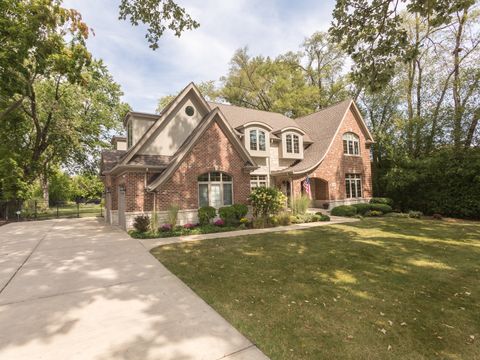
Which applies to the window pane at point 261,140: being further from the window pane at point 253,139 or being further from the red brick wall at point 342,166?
the red brick wall at point 342,166

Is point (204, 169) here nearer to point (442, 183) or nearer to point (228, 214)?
point (228, 214)

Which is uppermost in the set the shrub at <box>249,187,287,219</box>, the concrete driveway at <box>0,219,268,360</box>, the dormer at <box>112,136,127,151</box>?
the dormer at <box>112,136,127,151</box>

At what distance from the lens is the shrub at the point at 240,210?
44.8 feet

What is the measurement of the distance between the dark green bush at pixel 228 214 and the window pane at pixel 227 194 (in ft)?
3.49

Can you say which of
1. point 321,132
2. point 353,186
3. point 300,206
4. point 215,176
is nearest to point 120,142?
point 215,176

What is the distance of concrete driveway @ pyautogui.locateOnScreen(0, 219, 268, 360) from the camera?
3242mm

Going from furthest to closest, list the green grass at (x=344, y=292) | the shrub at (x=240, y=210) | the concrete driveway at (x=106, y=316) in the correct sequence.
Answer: the shrub at (x=240, y=210) → the green grass at (x=344, y=292) → the concrete driveway at (x=106, y=316)

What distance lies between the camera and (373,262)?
7020 mm

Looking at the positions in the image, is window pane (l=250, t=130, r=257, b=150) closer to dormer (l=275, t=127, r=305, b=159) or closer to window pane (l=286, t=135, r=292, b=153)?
dormer (l=275, t=127, r=305, b=159)

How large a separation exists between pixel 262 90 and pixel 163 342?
34.3m

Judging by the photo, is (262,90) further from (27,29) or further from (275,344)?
(275,344)

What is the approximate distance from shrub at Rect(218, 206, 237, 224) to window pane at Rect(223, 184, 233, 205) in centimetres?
106

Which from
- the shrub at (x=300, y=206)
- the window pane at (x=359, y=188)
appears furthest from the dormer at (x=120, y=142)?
the window pane at (x=359, y=188)

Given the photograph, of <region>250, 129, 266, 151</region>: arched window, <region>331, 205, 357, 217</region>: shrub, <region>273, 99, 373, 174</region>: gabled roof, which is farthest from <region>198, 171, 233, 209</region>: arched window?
<region>331, 205, 357, 217</region>: shrub
